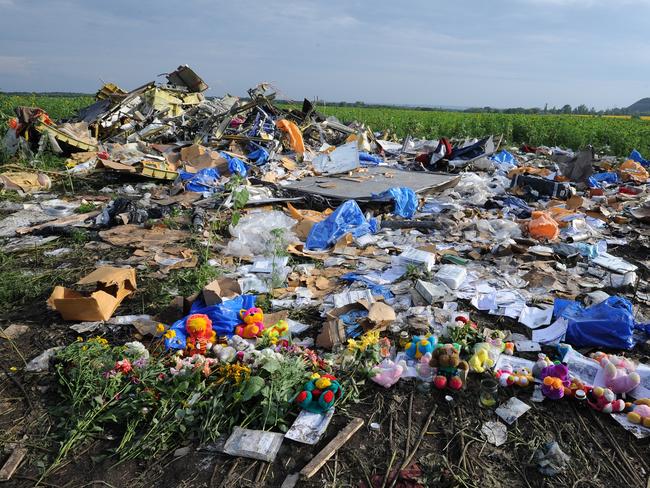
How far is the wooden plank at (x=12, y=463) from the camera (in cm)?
212

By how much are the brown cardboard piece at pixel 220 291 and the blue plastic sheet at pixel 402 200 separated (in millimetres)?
3285

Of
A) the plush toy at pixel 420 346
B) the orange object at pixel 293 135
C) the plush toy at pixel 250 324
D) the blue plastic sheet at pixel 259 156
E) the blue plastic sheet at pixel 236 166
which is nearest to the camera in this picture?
the plush toy at pixel 420 346

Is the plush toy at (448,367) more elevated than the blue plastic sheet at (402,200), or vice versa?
the blue plastic sheet at (402,200)

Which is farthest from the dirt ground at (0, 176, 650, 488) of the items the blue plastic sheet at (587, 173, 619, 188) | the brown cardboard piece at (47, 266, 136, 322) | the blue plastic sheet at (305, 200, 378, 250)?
the blue plastic sheet at (587, 173, 619, 188)

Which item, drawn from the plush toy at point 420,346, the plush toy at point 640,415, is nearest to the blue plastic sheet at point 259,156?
the plush toy at point 420,346

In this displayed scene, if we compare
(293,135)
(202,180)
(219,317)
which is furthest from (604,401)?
(293,135)

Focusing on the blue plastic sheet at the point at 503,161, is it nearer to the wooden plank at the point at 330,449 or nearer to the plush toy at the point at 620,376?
the plush toy at the point at 620,376

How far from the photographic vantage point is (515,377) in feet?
8.73

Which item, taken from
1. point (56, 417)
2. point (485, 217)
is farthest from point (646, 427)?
point (485, 217)

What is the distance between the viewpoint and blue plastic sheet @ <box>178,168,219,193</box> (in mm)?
7422

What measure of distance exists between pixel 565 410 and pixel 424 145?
38.3 feet

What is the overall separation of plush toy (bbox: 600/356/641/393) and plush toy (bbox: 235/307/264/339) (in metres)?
2.31

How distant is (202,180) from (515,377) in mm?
6329

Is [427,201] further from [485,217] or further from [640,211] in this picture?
[640,211]
